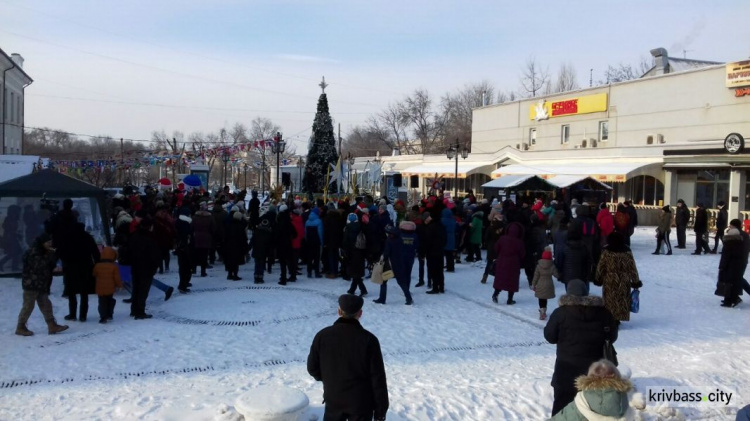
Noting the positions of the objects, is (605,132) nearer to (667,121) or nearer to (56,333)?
(667,121)

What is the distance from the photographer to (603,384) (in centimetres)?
378

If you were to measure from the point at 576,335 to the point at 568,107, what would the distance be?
119 feet

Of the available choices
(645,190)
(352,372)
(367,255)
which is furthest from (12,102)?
(352,372)

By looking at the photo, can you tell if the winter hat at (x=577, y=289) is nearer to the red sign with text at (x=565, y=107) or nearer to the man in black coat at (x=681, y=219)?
the man in black coat at (x=681, y=219)

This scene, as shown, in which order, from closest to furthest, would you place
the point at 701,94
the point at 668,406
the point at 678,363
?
the point at 668,406 < the point at 678,363 < the point at 701,94

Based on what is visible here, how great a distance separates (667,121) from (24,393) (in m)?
32.9

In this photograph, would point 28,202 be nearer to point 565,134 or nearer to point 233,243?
point 233,243

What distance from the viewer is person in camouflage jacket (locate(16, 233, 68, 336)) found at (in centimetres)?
834

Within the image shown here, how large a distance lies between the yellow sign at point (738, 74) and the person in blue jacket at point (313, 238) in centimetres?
2374

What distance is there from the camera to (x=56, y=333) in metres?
8.56

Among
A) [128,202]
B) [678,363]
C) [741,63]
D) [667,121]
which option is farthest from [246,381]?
[667,121]

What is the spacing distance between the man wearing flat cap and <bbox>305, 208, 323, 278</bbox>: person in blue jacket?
9073mm

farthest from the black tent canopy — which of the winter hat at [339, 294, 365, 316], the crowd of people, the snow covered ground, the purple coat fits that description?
the winter hat at [339, 294, 365, 316]

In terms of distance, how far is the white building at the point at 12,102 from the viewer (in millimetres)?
36812
